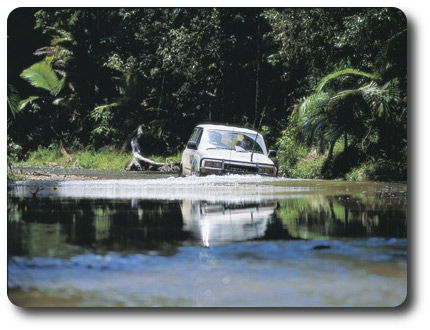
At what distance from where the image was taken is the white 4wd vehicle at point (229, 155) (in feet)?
31.0

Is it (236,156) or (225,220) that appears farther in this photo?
(236,156)

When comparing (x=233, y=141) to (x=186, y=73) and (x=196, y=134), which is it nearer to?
(x=196, y=134)

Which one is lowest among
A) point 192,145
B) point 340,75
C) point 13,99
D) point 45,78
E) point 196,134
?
point 192,145

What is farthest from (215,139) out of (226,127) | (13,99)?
(13,99)

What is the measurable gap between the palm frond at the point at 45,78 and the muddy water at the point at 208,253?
1.20m

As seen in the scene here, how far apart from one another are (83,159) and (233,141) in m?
2.26

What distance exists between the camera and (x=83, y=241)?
546 centimetres

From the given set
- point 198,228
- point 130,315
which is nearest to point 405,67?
point 198,228

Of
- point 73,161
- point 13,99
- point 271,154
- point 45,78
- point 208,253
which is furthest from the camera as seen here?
point 271,154

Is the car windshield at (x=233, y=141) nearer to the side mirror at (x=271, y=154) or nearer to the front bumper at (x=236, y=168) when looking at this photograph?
the side mirror at (x=271, y=154)

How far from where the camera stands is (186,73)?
316 inches

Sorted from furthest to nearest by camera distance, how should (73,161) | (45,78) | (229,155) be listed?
(229,155) < (73,161) < (45,78)

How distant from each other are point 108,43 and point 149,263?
11.7 feet

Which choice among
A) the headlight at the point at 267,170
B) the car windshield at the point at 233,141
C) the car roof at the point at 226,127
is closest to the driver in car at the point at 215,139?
the car windshield at the point at 233,141
